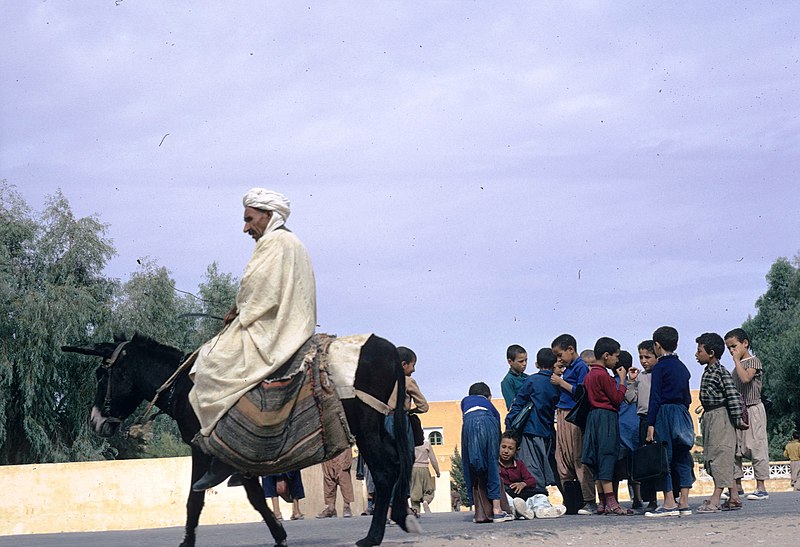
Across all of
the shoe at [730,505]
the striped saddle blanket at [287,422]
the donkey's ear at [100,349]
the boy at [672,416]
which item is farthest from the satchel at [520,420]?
the donkey's ear at [100,349]

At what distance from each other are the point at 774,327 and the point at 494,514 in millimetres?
52727

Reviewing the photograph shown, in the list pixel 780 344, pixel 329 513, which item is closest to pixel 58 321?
pixel 329 513

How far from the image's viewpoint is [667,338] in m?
11.6

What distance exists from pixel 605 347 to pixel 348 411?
520cm

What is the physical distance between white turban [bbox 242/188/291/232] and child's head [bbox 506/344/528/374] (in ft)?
18.7

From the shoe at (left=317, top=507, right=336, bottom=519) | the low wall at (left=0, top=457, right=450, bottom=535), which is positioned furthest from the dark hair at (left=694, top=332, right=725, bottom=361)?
the low wall at (left=0, top=457, right=450, bottom=535)

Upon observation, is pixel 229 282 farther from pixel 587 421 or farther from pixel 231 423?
pixel 231 423

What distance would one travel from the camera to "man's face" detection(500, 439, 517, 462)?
1263cm

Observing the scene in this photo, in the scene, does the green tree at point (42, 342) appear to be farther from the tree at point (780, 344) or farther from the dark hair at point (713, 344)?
the tree at point (780, 344)

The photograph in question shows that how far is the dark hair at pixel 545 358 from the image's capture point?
1302cm

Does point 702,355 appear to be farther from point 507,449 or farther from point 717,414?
point 507,449

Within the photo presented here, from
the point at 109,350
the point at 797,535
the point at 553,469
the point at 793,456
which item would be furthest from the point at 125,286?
the point at 797,535

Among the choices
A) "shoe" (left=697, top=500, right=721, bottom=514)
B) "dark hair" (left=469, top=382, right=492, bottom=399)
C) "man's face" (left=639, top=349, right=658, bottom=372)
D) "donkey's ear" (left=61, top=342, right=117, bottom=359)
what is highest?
"donkey's ear" (left=61, top=342, right=117, bottom=359)

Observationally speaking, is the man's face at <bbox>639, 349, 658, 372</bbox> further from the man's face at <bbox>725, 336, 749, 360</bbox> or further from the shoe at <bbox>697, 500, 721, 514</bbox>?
the shoe at <bbox>697, 500, 721, 514</bbox>
